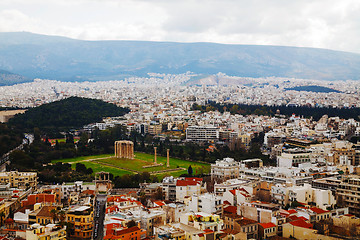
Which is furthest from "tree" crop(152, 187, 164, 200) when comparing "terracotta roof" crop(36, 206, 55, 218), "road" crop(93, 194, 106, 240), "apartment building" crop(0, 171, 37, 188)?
"apartment building" crop(0, 171, 37, 188)

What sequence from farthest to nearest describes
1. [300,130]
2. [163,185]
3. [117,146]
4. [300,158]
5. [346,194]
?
[300,130]
[117,146]
[300,158]
[163,185]
[346,194]

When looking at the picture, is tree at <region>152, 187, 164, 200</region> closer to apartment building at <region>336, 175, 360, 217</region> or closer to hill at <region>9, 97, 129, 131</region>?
apartment building at <region>336, 175, 360, 217</region>

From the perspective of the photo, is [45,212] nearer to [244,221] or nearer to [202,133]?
[244,221]

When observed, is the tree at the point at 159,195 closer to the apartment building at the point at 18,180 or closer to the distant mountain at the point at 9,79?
the apartment building at the point at 18,180

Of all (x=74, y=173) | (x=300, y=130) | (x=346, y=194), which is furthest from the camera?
(x=300, y=130)

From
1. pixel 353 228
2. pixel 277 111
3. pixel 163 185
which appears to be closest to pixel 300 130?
pixel 277 111

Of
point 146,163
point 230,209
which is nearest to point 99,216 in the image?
point 230,209

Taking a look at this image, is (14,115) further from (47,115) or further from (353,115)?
Answer: (353,115)
